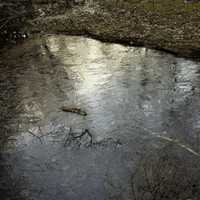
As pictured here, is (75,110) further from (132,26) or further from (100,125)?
(132,26)

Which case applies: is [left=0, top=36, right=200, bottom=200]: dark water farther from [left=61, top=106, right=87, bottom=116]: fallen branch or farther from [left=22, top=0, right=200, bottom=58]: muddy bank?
[left=22, top=0, right=200, bottom=58]: muddy bank

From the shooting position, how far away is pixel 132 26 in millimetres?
13023

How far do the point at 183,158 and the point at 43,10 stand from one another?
10512 mm

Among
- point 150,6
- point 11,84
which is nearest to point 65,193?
point 11,84

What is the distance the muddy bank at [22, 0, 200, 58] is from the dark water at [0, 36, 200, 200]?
26.8 inches

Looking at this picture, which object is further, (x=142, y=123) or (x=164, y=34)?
(x=164, y=34)

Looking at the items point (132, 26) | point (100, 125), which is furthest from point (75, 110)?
point (132, 26)

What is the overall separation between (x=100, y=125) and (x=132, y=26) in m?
5.72

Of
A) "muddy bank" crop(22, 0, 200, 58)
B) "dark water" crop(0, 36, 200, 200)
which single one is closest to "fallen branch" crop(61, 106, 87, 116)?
"dark water" crop(0, 36, 200, 200)

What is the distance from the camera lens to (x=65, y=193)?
21.5ft

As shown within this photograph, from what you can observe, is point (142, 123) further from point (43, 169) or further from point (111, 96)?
point (43, 169)

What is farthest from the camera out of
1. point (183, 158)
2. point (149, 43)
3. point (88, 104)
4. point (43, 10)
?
point (43, 10)

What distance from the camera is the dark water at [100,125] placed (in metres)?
6.69

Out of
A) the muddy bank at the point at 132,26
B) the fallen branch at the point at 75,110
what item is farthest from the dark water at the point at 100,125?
the muddy bank at the point at 132,26
